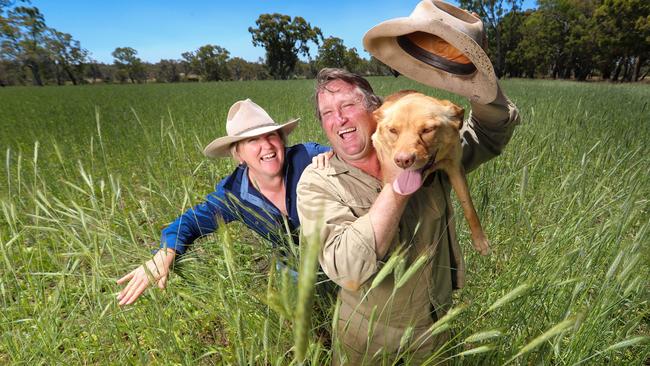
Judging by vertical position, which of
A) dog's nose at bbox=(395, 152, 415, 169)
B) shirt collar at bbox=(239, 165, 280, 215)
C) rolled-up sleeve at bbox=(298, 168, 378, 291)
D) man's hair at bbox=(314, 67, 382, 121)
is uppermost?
man's hair at bbox=(314, 67, 382, 121)

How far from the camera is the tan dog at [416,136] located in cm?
88

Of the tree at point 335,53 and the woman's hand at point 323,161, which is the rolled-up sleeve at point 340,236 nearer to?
the woman's hand at point 323,161

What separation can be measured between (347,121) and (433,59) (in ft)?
1.24

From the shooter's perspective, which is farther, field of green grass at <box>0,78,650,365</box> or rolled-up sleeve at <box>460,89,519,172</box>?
rolled-up sleeve at <box>460,89,519,172</box>

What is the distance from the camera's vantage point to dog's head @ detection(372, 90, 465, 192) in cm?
87

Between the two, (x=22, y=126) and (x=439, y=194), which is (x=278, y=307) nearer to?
(x=439, y=194)

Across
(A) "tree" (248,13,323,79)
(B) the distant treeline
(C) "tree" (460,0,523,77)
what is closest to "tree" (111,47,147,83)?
(B) the distant treeline

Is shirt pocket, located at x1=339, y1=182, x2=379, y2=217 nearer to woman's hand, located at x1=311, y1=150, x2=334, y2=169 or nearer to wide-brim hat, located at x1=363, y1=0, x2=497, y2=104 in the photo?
woman's hand, located at x1=311, y1=150, x2=334, y2=169

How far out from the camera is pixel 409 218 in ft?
3.93

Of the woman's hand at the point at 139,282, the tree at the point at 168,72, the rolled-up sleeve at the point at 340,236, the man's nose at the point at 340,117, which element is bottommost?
the woman's hand at the point at 139,282

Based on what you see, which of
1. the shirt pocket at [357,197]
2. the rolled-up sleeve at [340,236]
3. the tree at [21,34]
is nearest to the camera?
the rolled-up sleeve at [340,236]

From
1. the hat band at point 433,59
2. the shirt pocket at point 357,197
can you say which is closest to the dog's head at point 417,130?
the hat band at point 433,59

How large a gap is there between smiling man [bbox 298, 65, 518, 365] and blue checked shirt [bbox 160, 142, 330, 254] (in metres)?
0.47

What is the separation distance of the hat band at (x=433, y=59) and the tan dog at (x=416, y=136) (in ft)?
0.32
